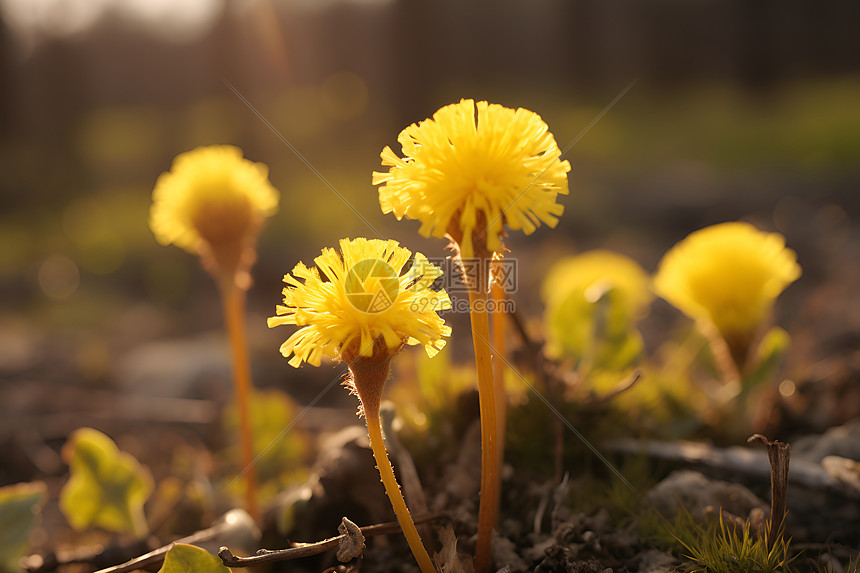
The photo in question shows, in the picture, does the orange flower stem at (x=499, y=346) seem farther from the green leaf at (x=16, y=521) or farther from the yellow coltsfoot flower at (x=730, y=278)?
the green leaf at (x=16, y=521)

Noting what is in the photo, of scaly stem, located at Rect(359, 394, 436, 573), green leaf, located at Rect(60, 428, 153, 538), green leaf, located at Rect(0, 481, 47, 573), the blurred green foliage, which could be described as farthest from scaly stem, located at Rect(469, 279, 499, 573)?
green leaf, located at Rect(60, 428, 153, 538)

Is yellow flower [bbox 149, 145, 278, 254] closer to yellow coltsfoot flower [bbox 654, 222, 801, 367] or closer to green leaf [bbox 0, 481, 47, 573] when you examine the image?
green leaf [bbox 0, 481, 47, 573]

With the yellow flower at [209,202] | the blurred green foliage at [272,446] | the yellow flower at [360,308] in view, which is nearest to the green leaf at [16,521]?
the blurred green foliage at [272,446]

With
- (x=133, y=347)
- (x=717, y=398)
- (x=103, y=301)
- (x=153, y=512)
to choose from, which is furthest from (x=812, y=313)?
(x=103, y=301)

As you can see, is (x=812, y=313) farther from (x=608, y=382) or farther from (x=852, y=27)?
(x=852, y=27)

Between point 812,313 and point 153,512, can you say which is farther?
point 812,313
